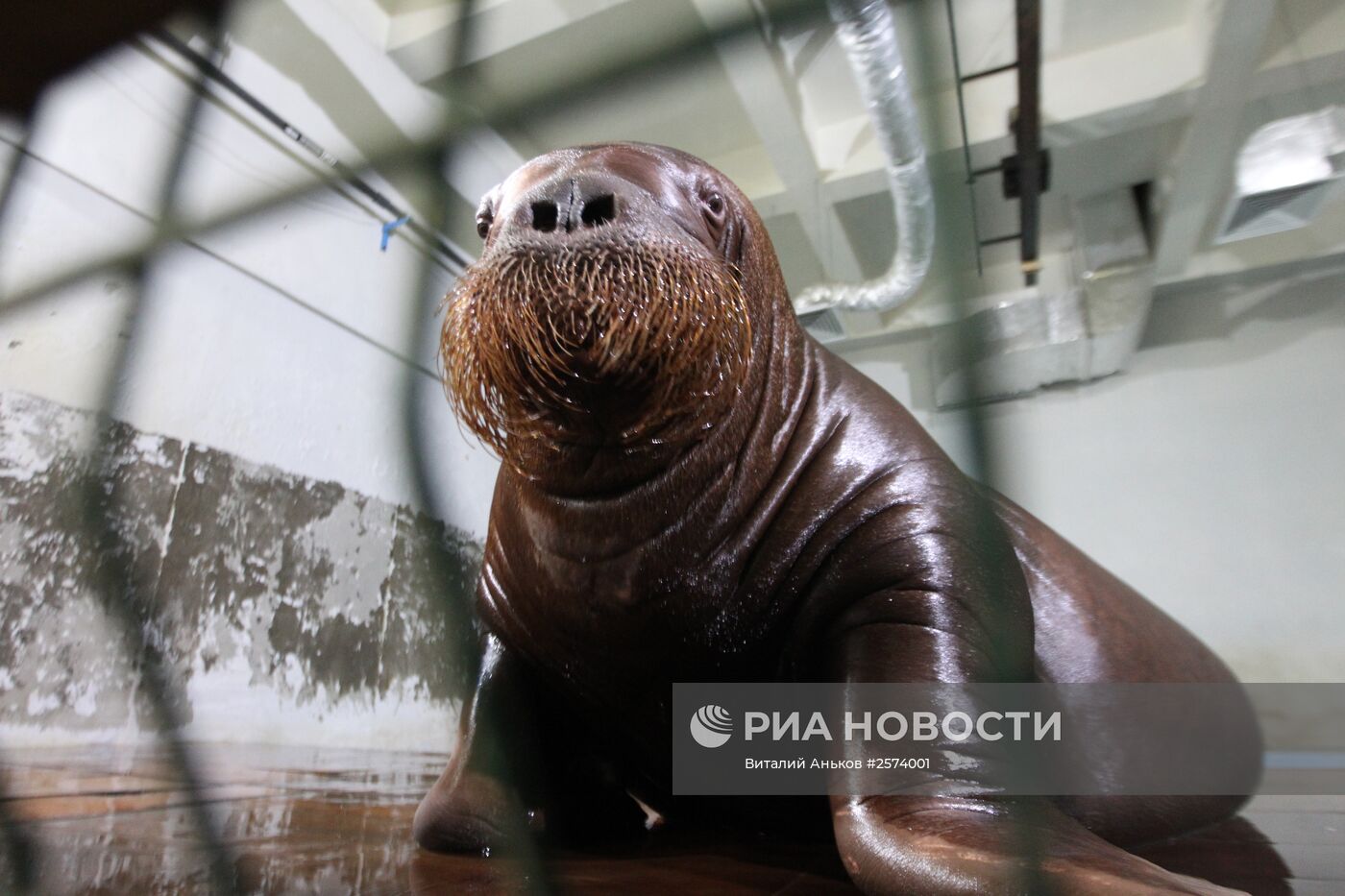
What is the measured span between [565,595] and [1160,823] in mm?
1253

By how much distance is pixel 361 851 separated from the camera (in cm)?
140

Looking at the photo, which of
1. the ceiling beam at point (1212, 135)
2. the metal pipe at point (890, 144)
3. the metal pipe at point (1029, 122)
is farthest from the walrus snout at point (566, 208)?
the ceiling beam at point (1212, 135)

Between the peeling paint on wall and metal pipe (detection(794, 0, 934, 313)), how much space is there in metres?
1.16

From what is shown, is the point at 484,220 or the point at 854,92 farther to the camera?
the point at 854,92

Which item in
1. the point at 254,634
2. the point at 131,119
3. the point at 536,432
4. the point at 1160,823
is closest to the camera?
the point at 536,432

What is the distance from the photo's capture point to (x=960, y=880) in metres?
0.98

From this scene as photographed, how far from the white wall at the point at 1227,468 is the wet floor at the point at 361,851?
33cm

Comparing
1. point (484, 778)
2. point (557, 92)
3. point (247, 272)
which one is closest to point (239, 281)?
point (247, 272)

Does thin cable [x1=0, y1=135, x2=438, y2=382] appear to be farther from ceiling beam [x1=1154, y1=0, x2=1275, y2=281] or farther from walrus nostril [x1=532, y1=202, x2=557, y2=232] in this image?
ceiling beam [x1=1154, y1=0, x2=1275, y2=281]

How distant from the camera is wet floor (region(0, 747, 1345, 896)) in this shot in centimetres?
113

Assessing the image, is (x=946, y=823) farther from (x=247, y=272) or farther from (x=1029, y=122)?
(x=247, y=272)

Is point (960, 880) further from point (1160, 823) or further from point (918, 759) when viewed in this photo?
point (1160, 823)

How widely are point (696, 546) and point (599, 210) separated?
58 centimetres

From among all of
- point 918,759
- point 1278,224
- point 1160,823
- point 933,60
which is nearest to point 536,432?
point 918,759
